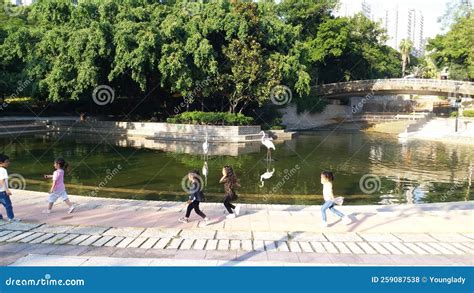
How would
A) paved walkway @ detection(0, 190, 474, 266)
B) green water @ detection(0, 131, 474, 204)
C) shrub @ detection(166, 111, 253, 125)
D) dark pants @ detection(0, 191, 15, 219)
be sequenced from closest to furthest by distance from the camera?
paved walkway @ detection(0, 190, 474, 266) → dark pants @ detection(0, 191, 15, 219) → green water @ detection(0, 131, 474, 204) → shrub @ detection(166, 111, 253, 125)

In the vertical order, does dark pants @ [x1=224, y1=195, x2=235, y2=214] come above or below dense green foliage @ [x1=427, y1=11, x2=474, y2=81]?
below

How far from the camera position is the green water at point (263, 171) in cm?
1220

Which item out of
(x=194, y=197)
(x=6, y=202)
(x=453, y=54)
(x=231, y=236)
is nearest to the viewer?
(x=231, y=236)

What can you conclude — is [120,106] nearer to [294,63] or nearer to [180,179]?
[294,63]

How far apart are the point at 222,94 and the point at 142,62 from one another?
7.31 metres

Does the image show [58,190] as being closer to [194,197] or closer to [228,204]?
[194,197]

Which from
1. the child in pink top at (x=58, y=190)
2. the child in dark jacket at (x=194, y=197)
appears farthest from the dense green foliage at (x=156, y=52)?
the child in dark jacket at (x=194, y=197)

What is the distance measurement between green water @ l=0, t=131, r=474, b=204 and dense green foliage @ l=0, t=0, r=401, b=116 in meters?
7.85

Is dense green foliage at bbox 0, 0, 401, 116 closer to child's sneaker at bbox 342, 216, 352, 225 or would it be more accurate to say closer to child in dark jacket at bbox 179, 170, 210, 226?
child in dark jacket at bbox 179, 170, 210, 226

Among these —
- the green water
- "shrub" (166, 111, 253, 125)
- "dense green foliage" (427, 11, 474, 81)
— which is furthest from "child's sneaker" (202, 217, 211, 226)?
"dense green foliage" (427, 11, 474, 81)

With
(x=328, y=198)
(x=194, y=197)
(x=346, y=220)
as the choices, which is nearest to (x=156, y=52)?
(x=194, y=197)

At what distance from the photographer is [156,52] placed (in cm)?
2955

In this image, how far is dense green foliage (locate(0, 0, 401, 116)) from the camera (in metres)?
29.2

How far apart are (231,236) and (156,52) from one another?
2471 cm
